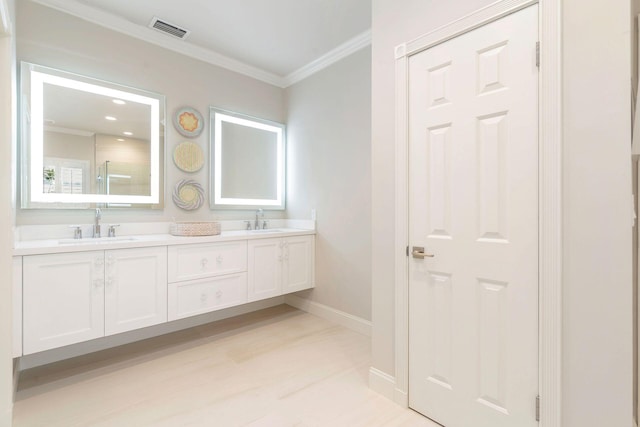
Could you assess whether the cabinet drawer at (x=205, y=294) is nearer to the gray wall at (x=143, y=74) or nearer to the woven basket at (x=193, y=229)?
the woven basket at (x=193, y=229)

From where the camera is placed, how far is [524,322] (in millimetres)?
1337

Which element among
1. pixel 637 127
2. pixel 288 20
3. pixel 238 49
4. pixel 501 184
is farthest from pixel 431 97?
pixel 238 49

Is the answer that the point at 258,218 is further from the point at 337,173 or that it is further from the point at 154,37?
the point at 154,37

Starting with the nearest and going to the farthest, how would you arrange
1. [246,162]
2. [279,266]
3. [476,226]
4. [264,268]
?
[476,226], [264,268], [279,266], [246,162]

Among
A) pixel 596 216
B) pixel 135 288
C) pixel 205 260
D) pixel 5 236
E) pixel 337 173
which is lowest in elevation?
pixel 135 288

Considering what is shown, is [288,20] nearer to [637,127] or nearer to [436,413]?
[637,127]

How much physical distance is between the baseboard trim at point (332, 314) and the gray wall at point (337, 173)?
0.19ft

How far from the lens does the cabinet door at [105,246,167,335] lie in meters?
2.07

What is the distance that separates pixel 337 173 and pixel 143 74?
2.00 meters

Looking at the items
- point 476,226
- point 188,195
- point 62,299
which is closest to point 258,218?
point 188,195

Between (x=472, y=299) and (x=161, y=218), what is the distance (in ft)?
8.56

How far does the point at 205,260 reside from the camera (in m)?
2.54

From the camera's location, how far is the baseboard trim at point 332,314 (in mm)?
2863

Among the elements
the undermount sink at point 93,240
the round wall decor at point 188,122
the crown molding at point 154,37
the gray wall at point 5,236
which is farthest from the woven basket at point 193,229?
the crown molding at point 154,37
